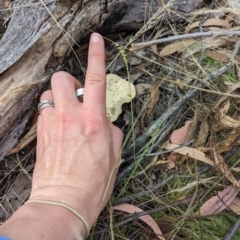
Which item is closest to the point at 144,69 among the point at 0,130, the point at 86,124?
the point at 86,124

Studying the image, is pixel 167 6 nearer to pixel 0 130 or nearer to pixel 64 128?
pixel 64 128

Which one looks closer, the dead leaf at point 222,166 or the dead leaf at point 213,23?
the dead leaf at point 222,166

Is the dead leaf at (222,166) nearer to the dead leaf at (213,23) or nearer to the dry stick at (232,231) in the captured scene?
the dry stick at (232,231)

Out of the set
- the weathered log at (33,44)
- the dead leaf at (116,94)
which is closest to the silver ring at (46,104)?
the weathered log at (33,44)

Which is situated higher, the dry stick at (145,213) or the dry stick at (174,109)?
the dry stick at (174,109)

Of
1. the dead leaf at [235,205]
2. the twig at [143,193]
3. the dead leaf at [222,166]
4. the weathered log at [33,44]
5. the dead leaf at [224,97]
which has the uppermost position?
the weathered log at [33,44]

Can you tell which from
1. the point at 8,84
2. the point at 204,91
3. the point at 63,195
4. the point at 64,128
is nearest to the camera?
the point at 63,195
